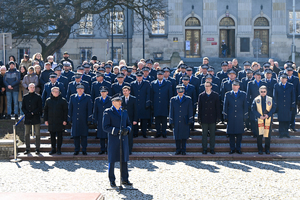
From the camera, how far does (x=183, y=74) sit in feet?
54.1

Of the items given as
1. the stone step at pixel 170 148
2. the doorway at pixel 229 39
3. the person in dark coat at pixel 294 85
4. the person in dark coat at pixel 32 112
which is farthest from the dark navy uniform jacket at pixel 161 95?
the doorway at pixel 229 39

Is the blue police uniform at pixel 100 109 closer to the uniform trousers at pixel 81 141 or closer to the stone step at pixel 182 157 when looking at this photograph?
the uniform trousers at pixel 81 141

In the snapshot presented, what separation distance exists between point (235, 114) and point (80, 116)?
15.1 ft

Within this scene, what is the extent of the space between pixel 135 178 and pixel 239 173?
2.58 meters

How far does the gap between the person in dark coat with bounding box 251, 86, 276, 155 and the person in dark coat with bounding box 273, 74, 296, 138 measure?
167cm

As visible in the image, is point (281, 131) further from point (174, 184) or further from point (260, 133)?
point (174, 184)

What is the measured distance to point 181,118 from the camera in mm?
13586

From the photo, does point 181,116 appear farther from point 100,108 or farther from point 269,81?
point 269,81

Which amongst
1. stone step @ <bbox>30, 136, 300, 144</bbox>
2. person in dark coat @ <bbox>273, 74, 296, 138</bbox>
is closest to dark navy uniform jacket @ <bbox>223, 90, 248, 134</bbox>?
stone step @ <bbox>30, 136, 300, 144</bbox>

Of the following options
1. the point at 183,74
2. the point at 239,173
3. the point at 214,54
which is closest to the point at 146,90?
the point at 183,74

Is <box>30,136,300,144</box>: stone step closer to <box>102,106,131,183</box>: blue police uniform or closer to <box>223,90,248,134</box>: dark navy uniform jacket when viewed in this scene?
<box>223,90,248,134</box>: dark navy uniform jacket

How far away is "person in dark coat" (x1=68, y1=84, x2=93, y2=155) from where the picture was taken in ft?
44.7

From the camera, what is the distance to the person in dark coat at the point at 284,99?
49.7 feet

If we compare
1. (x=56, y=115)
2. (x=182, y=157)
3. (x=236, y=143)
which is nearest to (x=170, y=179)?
(x=182, y=157)
